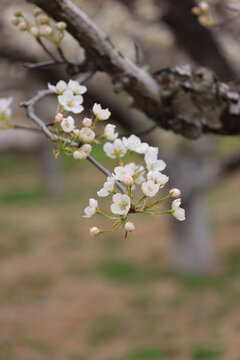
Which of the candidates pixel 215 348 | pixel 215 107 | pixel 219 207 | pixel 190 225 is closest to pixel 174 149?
pixel 190 225

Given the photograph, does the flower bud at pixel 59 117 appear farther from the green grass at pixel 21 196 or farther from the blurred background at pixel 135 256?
the green grass at pixel 21 196

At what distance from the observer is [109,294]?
8359mm

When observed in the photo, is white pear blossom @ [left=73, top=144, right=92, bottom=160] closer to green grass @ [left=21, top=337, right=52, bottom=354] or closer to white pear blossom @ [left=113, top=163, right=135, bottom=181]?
white pear blossom @ [left=113, top=163, right=135, bottom=181]

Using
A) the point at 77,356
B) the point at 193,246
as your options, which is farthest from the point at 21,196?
the point at 77,356

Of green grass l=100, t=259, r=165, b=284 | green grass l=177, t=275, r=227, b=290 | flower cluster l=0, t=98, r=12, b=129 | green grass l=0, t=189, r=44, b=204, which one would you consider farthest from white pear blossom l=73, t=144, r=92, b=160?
green grass l=0, t=189, r=44, b=204

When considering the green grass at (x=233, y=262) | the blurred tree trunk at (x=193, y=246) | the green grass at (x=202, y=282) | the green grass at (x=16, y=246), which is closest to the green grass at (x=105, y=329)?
the green grass at (x=202, y=282)

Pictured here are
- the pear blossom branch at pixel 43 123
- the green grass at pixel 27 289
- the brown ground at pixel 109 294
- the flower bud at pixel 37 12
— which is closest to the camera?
the pear blossom branch at pixel 43 123

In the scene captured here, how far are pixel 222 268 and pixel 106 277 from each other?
2340mm

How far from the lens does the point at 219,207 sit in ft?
46.2

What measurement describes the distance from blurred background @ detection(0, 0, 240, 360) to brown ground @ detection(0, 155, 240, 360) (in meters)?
0.02

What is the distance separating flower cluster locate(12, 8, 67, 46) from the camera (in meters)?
2.15

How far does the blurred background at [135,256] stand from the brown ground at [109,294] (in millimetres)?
21

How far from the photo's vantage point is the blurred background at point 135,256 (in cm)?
590

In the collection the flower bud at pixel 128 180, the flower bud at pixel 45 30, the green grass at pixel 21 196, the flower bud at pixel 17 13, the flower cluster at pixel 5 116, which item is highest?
the green grass at pixel 21 196
